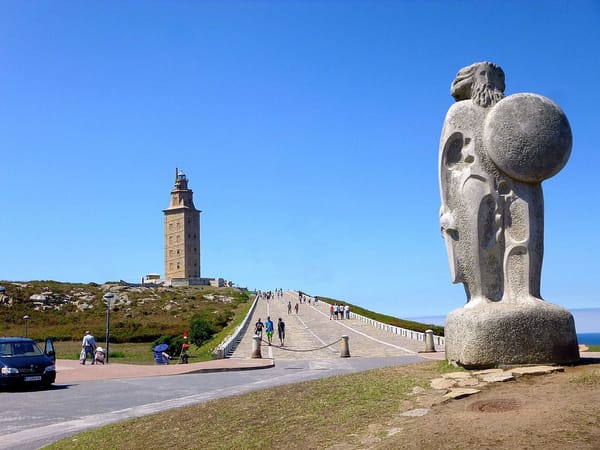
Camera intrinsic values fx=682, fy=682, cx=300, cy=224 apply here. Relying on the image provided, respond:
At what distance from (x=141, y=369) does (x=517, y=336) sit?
52.7ft

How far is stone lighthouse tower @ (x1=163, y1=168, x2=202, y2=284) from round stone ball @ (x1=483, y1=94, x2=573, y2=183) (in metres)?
119

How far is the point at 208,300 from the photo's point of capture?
78438 mm

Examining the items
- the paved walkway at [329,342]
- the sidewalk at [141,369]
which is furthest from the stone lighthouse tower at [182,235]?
the sidewalk at [141,369]

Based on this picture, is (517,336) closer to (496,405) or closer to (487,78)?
(496,405)

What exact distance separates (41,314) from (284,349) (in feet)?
127

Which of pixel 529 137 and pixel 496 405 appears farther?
pixel 529 137

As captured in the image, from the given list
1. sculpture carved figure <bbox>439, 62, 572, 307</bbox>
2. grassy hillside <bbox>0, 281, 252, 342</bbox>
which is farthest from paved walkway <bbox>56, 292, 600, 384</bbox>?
grassy hillside <bbox>0, 281, 252, 342</bbox>

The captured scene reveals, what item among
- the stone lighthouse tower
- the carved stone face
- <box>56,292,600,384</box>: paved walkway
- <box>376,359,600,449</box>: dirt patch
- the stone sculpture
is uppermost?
the stone lighthouse tower

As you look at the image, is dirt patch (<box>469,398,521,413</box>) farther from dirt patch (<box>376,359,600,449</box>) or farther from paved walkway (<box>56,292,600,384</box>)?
paved walkway (<box>56,292,600,384</box>)

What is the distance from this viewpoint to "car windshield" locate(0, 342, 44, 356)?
17.5 meters

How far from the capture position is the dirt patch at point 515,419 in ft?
18.8

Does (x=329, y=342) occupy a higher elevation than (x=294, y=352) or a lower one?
higher

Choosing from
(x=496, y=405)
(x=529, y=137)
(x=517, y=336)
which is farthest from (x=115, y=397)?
(x=529, y=137)

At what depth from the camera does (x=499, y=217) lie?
31.6 ft
